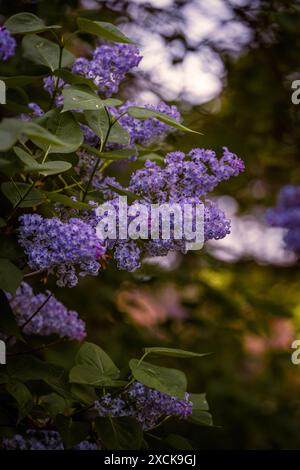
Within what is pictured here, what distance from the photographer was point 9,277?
0.96 metres

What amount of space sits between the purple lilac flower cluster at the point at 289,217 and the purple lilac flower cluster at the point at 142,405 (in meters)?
0.99

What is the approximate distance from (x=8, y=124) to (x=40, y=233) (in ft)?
0.86

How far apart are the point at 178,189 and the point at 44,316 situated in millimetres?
492

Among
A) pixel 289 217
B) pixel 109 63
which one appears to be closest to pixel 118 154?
pixel 109 63

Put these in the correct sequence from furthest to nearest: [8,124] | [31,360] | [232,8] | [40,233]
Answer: [232,8] < [31,360] < [40,233] < [8,124]

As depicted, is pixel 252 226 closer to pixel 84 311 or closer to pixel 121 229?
pixel 84 311

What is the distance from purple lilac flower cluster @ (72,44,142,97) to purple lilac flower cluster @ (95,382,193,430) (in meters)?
0.52

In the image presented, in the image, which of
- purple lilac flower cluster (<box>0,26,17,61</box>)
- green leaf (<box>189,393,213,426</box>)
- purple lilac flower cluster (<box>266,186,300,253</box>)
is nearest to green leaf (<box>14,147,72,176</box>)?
purple lilac flower cluster (<box>0,26,17,61</box>)

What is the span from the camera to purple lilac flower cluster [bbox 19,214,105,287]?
94cm

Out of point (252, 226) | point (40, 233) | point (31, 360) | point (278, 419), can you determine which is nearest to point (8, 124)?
point (40, 233)

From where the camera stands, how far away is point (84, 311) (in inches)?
87.7

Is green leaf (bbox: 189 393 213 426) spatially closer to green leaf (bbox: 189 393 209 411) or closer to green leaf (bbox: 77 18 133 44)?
green leaf (bbox: 189 393 209 411)

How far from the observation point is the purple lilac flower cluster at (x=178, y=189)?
3.40 feet

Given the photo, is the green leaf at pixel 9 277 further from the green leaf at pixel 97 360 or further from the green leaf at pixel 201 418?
the green leaf at pixel 201 418
